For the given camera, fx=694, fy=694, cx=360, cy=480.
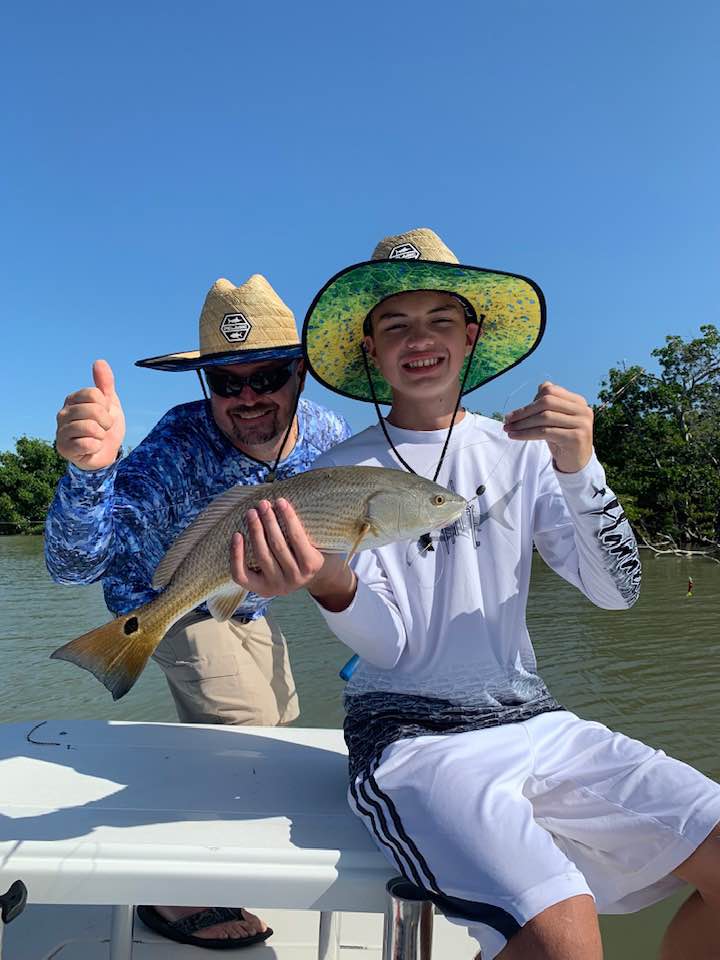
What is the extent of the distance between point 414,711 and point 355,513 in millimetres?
634

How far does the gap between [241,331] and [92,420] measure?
4.09 ft

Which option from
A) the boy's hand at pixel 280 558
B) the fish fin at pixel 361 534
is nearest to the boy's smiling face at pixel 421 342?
the fish fin at pixel 361 534

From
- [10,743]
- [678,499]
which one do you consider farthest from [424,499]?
[678,499]

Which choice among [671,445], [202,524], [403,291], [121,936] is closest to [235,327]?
[403,291]

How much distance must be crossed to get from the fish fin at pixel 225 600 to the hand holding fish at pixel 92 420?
64 cm

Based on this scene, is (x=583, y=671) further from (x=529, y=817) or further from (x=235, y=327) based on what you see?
(x=529, y=817)

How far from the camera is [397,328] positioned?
2.63 meters

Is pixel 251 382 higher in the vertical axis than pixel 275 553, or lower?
higher

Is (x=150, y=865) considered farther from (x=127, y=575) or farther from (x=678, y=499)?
(x=678, y=499)

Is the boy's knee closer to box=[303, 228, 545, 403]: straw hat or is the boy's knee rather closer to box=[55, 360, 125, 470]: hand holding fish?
box=[55, 360, 125, 470]: hand holding fish

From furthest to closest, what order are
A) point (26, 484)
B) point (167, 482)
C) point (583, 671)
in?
1. point (26, 484)
2. point (583, 671)
3. point (167, 482)

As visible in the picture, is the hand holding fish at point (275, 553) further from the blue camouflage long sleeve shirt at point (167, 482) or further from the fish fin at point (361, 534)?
the blue camouflage long sleeve shirt at point (167, 482)

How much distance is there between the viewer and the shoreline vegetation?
27594 millimetres

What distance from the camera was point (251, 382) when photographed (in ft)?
10.9
